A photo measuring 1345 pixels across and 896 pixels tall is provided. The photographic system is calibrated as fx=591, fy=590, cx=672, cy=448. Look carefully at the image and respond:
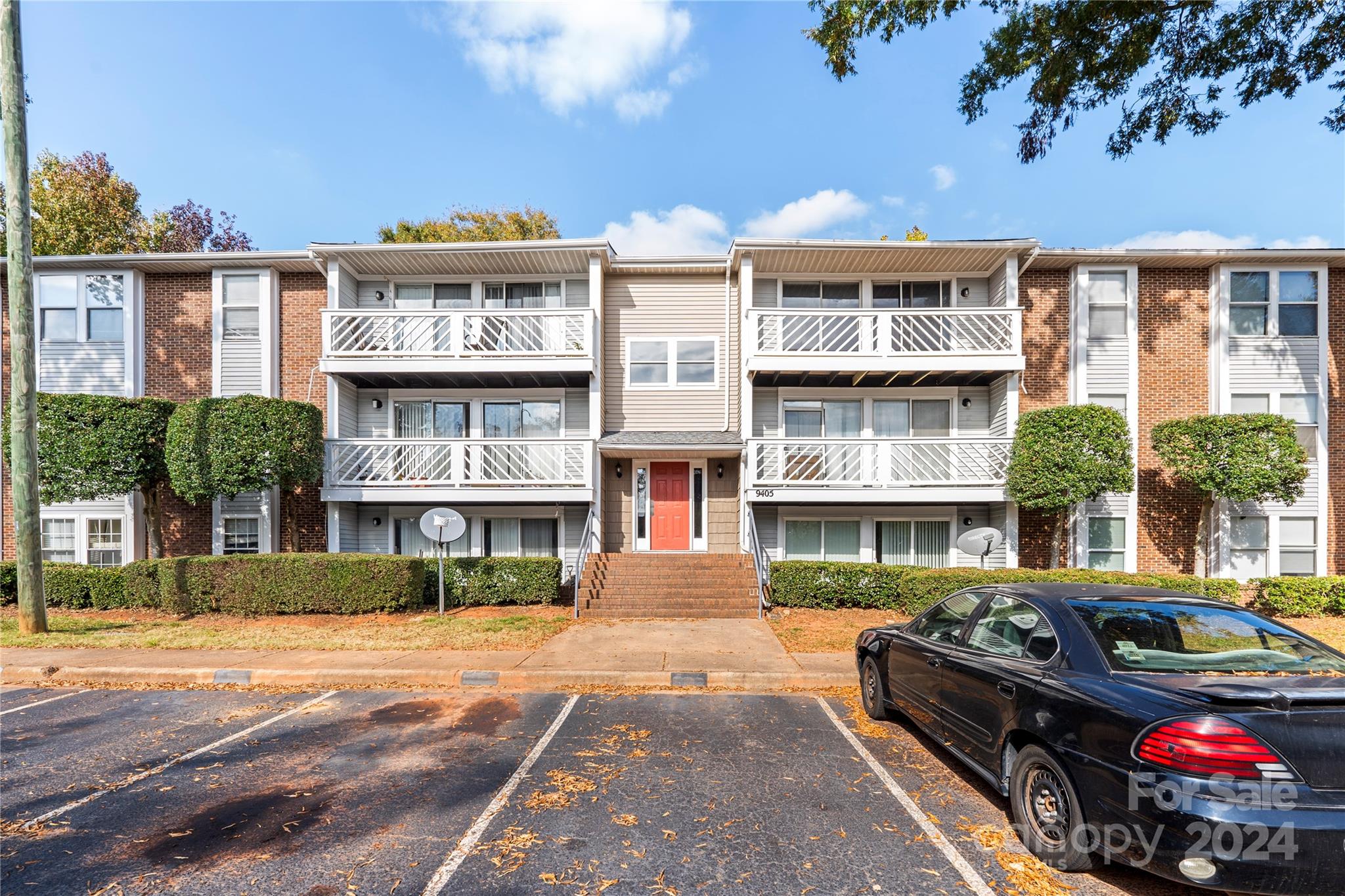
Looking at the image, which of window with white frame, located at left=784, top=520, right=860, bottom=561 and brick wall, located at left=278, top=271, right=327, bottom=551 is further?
window with white frame, located at left=784, top=520, right=860, bottom=561

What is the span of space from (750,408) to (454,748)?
9.66 metres

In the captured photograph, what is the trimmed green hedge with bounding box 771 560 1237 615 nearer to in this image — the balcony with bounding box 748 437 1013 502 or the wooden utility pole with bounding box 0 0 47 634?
the balcony with bounding box 748 437 1013 502

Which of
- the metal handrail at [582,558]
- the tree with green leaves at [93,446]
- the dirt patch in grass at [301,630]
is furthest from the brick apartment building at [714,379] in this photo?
the dirt patch in grass at [301,630]

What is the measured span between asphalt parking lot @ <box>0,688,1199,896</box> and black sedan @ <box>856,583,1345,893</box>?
492 mm

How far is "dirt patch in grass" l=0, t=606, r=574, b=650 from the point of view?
347 inches

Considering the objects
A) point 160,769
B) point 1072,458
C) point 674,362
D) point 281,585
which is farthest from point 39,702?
point 1072,458

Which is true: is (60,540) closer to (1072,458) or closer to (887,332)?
(887,332)

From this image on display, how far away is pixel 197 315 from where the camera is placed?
46.1 ft

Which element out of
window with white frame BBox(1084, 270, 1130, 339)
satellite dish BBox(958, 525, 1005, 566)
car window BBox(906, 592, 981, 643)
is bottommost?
satellite dish BBox(958, 525, 1005, 566)

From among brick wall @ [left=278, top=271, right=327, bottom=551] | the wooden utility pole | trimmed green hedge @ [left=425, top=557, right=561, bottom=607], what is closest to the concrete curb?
the wooden utility pole

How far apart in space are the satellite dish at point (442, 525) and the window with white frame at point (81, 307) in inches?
389

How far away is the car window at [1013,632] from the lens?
384 centimetres

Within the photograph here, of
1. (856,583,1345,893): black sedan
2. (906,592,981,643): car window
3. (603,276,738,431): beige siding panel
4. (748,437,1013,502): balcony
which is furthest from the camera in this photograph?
(603,276,738,431): beige siding panel

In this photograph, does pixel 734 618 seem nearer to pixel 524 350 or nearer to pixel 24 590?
pixel 524 350
